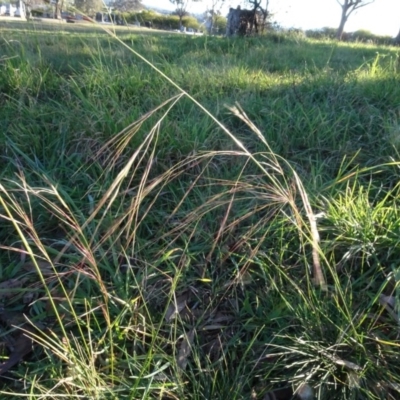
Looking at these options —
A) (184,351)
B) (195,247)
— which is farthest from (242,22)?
(184,351)

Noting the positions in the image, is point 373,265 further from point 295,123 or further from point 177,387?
point 295,123

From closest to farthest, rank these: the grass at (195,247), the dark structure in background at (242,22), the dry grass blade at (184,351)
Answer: the grass at (195,247) → the dry grass blade at (184,351) → the dark structure in background at (242,22)

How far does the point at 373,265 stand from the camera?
1666 mm

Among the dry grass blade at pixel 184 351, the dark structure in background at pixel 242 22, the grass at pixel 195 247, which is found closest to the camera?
the grass at pixel 195 247

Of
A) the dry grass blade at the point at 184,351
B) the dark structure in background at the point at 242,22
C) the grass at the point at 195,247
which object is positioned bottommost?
the dry grass blade at the point at 184,351

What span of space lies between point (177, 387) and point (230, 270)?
562mm

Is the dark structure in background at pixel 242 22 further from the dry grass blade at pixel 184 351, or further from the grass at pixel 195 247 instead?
the dry grass blade at pixel 184 351

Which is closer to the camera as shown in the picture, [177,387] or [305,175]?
[177,387]

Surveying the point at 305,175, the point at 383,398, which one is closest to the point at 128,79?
the point at 305,175

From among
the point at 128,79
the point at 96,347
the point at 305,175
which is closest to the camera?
the point at 96,347

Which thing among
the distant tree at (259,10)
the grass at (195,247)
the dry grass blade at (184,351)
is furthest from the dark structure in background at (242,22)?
the dry grass blade at (184,351)

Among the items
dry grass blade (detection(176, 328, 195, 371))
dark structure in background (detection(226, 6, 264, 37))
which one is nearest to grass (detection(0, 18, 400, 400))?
dry grass blade (detection(176, 328, 195, 371))

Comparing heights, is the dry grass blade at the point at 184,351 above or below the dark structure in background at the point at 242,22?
below

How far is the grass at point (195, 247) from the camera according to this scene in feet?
4.34
